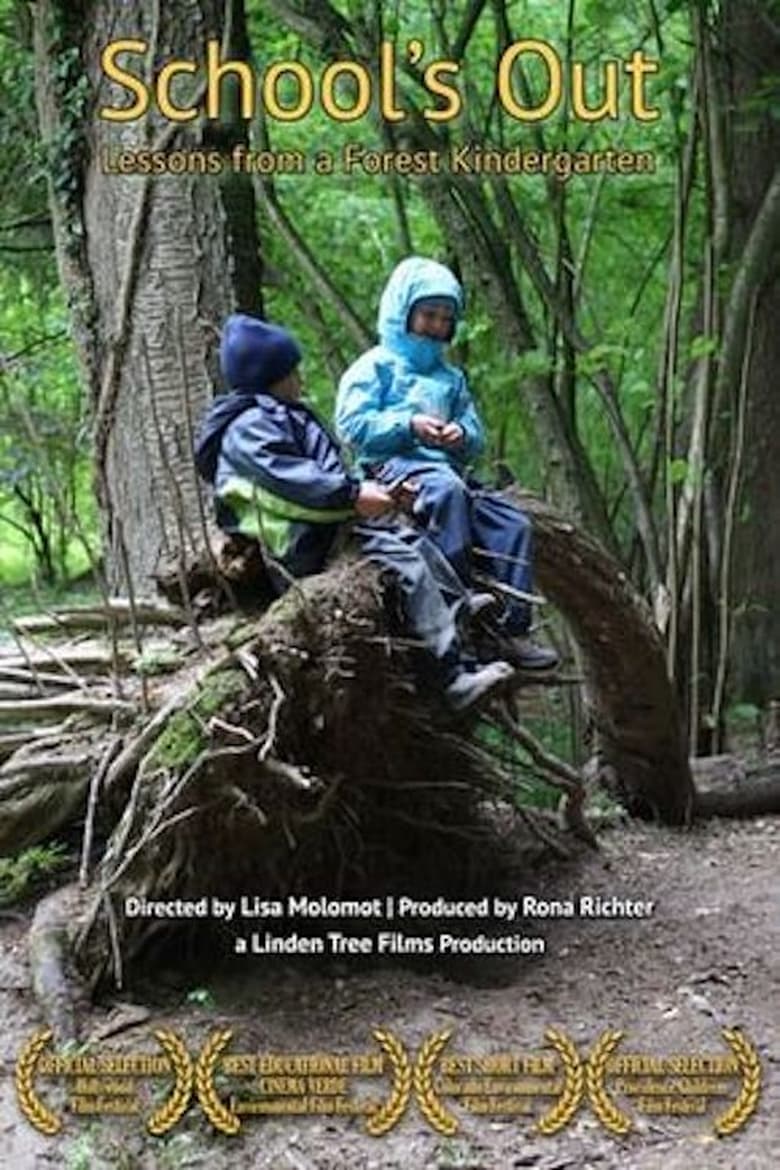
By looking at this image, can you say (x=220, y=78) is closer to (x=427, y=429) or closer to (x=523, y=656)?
(x=427, y=429)

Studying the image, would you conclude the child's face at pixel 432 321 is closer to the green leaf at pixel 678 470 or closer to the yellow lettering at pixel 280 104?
the yellow lettering at pixel 280 104

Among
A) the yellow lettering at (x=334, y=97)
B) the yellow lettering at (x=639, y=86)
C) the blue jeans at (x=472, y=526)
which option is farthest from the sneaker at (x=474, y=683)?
the yellow lettering at (x=639, y=86)

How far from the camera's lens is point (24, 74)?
16.7 ft

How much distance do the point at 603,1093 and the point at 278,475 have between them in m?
1.20

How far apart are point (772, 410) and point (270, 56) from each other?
87.1 inches

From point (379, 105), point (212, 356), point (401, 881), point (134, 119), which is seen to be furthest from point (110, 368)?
point (401, 881)

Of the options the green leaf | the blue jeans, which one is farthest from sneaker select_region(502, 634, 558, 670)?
the green leaf

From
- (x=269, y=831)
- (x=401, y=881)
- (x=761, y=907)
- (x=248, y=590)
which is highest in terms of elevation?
(x=248, y=590)

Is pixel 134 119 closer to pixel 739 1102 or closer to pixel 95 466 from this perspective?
pixel 95 466

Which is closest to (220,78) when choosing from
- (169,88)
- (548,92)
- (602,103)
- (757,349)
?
(169,88)

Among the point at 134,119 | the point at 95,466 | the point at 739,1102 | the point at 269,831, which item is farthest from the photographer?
the point at 134,119

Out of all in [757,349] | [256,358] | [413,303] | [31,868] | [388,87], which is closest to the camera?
[256,358]

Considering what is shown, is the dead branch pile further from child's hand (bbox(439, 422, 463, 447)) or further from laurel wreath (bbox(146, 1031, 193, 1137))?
child's hand (bbox(439, 422, 463, 447))

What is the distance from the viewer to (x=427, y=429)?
10.8 feet
